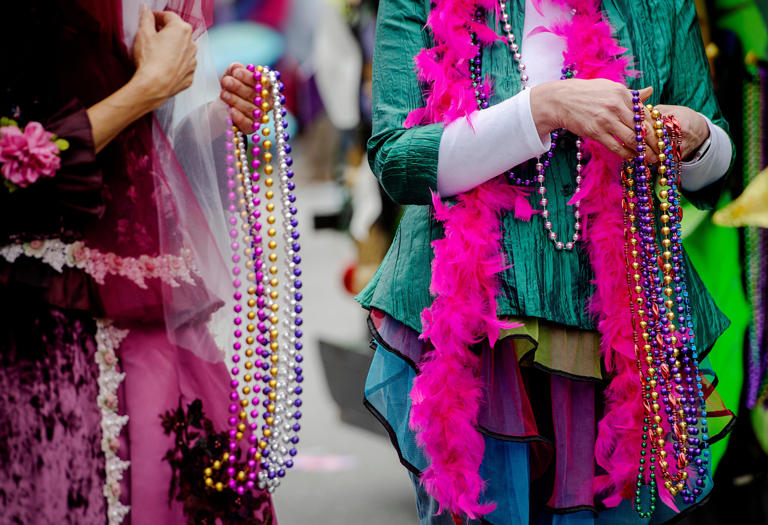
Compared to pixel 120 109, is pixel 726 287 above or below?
below

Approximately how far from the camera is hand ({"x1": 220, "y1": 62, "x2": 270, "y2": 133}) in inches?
70.4

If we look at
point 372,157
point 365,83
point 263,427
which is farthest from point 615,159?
point 365,83

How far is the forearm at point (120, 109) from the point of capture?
160 centimetres

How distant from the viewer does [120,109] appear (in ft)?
5.30

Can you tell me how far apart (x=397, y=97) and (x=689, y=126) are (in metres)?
0.48

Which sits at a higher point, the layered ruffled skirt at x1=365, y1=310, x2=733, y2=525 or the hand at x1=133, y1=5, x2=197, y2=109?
the hand at x1=133, y1=5, x2=197, y2=109

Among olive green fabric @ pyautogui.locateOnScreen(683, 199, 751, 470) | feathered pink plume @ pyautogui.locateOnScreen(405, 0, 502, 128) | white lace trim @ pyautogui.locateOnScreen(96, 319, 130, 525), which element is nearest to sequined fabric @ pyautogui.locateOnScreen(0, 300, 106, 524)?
white lace trim @ pyautogui.locateOnScreen(96, 319, 130, 525)

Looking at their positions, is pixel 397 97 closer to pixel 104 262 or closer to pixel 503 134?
pixel 503 134

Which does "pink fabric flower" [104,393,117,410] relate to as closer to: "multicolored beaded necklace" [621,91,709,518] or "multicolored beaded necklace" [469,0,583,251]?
"multicolored beaded necklace" [469,0,583,251]

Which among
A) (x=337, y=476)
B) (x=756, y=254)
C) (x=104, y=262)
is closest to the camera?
(x=104, y=262)

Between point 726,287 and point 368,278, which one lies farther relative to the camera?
point 368,278

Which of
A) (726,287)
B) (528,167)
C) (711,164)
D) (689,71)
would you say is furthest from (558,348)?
(726,287)

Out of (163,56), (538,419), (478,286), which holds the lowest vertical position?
(538,419)

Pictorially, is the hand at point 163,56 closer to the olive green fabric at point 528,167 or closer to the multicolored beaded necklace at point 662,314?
the olive green fabric at point 528,167
